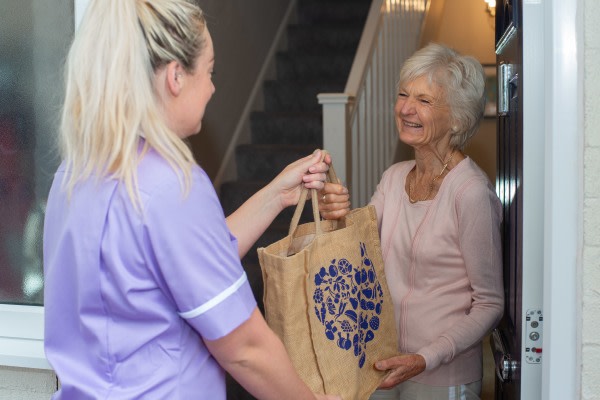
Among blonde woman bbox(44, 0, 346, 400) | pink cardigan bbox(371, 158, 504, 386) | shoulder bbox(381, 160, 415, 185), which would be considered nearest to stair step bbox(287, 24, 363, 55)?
shoulder bbox(381, 160, 415, 185)

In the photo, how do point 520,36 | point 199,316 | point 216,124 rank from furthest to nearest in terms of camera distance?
point 216,124 < point 520,36 < point 199,316

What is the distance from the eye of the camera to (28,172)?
80.8 inches

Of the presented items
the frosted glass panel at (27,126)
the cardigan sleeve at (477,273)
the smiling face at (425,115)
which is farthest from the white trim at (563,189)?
the frosted glass panel at (27,126)

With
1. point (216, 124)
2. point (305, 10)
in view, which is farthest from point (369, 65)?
point (305, 10)

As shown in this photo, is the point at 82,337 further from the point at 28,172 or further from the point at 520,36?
the point at 520,36

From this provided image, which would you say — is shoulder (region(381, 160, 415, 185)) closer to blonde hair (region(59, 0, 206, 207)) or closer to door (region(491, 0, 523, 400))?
door (region(491, 0, 523, 400))

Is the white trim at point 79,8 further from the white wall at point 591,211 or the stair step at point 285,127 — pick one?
the stair step at point 285,127

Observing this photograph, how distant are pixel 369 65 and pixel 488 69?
280 centimetres

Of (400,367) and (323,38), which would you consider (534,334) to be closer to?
(400,367)

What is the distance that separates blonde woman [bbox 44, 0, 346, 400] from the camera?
124 centimetres

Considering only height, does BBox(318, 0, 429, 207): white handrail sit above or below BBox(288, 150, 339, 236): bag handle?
above

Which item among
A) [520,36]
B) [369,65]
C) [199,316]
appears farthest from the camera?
[369,65]

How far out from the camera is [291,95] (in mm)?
6594

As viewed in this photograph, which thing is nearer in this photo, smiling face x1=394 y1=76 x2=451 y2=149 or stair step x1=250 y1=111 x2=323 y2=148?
smiling face x1=394 y1=76 x2=451 y2=149
